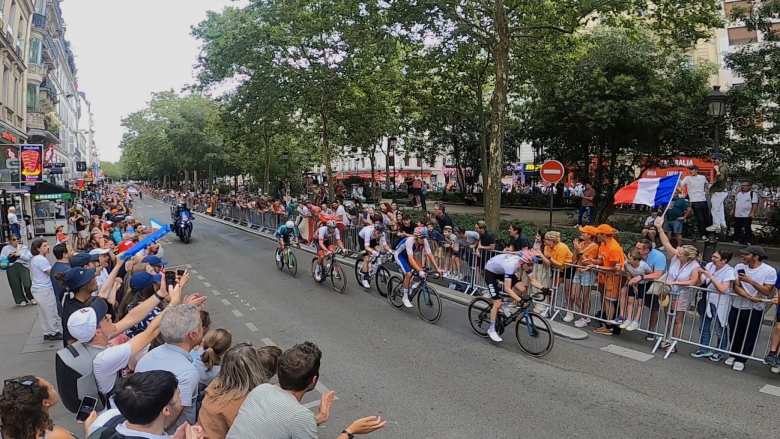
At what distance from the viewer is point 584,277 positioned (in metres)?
9.20

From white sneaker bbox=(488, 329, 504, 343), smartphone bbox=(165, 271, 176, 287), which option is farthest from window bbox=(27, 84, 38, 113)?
white sneaker bbox=(488, 329, 504, 343)

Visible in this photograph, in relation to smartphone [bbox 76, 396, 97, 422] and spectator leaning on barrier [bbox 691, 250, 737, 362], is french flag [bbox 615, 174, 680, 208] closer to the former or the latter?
spectator leaning on barrier [bbox 691, 250, 737, 362]

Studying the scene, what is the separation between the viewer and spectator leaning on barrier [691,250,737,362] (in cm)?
746

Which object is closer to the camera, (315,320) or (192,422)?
(192,422)

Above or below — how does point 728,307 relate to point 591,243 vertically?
below

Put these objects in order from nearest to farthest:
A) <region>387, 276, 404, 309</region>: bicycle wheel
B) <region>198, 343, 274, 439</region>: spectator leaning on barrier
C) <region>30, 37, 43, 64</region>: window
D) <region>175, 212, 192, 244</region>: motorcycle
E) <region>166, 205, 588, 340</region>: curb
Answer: <region>198, 343, 274, 439</region>: spectator leaning on barrier, <region>166, 205, 588, 340</region>: curb, <region>387, 276, 404, 309</region>: bicycle wheel, <region>175, 212, 192, 244</region>: motorcycle, <region>30, 37, 43, 64</region>: window

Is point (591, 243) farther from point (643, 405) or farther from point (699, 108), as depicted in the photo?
point (699, 108)

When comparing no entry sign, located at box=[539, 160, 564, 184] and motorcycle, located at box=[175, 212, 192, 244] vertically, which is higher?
no entry sign, located at box=[539, 160, 564, 184]

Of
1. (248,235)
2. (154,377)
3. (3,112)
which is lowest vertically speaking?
(248,235)

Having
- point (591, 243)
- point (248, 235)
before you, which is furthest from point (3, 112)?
point (591, 243)

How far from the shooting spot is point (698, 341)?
8078mm

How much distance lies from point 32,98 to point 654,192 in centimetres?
3786

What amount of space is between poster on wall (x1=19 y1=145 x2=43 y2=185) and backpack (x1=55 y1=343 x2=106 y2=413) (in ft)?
71.9

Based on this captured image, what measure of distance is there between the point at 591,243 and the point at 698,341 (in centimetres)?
232
